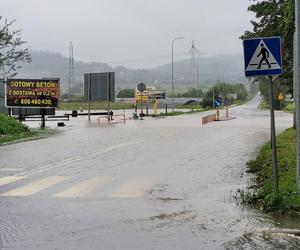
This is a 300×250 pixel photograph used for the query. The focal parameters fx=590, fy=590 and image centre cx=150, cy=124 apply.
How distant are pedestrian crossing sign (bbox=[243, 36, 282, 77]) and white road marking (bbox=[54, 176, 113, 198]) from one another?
13.7ft

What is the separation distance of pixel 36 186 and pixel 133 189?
2.14 meters

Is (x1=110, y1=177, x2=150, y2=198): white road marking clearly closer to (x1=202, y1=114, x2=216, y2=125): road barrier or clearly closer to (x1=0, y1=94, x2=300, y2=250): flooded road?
(x1=0, y1=94, x2=300, y2=250): flooded road

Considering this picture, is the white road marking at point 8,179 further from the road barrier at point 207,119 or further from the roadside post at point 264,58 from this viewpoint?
the road barrier at point 207,119

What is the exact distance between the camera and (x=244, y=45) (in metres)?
9.85

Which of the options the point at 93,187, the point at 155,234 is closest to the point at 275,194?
the point at 155,234

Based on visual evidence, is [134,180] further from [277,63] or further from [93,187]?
[277,63]

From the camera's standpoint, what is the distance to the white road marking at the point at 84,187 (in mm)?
11578

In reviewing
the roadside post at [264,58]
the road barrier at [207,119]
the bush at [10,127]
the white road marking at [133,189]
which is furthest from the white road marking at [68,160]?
the road barrier at [207,119]

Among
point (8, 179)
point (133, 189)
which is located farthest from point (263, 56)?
point (8, 179)

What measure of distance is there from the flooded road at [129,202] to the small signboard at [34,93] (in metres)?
14.6

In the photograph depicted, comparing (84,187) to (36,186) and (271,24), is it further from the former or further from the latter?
(271,24)

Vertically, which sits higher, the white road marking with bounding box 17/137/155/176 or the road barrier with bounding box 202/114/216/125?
the road barrier with bounding box 202/114/216/125

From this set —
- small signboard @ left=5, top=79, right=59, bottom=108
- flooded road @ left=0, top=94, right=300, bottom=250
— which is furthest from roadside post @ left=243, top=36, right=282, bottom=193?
small signboard @ left=5, top=79, right=59, bottom=108

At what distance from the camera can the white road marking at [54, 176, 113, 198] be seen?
1158 centimetres
